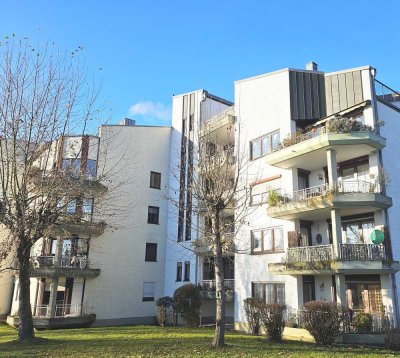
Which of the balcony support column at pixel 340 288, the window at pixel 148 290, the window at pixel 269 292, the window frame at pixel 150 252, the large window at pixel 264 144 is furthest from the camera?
the window frame at pixel 150 252

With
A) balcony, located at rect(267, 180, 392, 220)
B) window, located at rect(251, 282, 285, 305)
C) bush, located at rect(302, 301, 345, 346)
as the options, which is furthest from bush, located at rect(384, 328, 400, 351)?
window, located at rect(251, 282, 285, 305)

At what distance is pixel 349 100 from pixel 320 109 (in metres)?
1.89

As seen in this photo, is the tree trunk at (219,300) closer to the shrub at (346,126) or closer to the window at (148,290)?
the shrub at (346,126)

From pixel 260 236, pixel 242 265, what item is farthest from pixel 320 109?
pixel 242 265

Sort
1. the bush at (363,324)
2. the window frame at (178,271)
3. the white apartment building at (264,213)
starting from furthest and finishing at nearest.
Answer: the window frame at (178,271)
the white apartment building at (264,213)
the bush at (363,324)

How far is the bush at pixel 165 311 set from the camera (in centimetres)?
2756

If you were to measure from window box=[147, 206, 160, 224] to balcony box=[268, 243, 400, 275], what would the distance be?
15672 millimetres

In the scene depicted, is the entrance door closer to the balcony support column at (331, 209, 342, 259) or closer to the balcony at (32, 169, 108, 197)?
the balcony support column at (331, 209, 342, 259)

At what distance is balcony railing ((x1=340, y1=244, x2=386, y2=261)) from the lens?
18000 millimetres

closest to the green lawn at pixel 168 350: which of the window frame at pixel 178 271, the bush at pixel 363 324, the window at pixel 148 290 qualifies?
the bush at pixel 363 324

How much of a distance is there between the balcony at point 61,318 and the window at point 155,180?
11.5m

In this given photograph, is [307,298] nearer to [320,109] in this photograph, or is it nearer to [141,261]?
[320,109]

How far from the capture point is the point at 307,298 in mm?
20844

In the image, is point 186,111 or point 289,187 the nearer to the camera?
point 289,187
